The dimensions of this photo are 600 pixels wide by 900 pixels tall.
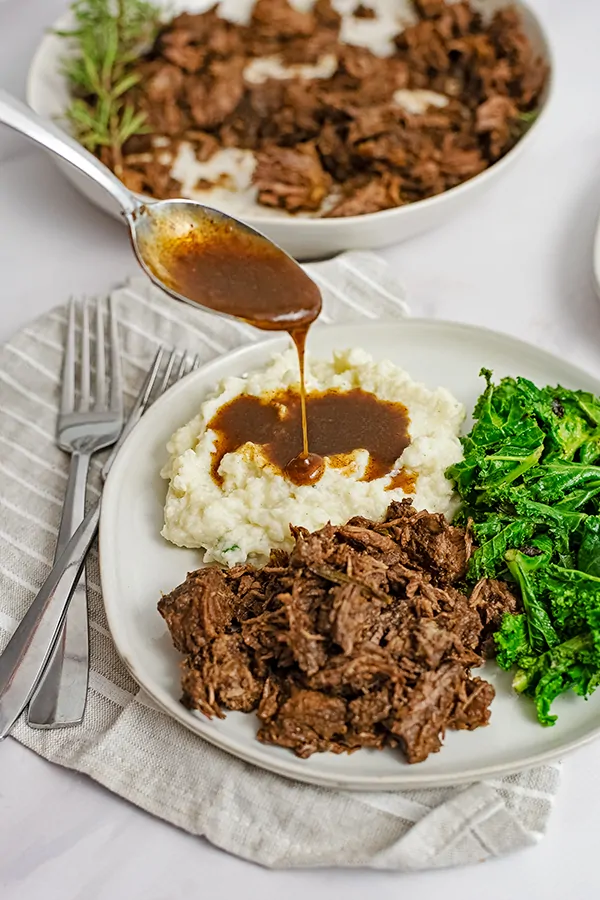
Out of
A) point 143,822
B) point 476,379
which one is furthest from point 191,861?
point 476,379

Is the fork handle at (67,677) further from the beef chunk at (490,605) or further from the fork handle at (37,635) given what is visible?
the beef chunk at (490,605)

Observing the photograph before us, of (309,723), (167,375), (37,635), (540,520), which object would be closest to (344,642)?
(309,723)

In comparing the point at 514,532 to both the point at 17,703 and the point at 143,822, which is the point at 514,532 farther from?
the point at 17,703

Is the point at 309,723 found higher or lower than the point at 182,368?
lower

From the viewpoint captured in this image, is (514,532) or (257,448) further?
(257,448)

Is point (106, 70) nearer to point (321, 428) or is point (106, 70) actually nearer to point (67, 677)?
point (321, 428)

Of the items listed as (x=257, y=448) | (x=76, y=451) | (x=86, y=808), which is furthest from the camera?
(x=76, y=451)
